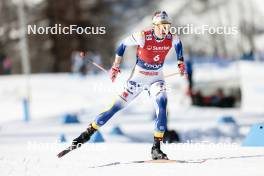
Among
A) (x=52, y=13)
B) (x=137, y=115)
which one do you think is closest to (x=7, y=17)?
(x=52, y=13)

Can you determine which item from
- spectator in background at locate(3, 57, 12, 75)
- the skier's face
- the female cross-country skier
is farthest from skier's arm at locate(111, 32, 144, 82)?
spectator in background at locate(3, 57, 12, 75)

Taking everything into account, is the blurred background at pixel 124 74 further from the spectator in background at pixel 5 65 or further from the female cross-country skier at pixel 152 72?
the female cross-country skier at pixel 152 72

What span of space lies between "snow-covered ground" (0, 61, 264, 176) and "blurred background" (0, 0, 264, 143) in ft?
0.16

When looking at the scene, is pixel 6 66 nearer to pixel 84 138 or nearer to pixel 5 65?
pixel 5 65

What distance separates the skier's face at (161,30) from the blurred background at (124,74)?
65.0 inches

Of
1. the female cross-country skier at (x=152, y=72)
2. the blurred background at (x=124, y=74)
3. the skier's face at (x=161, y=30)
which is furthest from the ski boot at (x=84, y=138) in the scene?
the skier's face at (x=161, y=30)

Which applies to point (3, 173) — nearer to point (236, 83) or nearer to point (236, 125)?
point (236, 125)

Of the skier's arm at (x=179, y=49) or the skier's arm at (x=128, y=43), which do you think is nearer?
the skier's arm at (x=128, y=43)

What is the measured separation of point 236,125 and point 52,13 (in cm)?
2662

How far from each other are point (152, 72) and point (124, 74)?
70.0ft

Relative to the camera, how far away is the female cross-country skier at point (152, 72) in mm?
8898

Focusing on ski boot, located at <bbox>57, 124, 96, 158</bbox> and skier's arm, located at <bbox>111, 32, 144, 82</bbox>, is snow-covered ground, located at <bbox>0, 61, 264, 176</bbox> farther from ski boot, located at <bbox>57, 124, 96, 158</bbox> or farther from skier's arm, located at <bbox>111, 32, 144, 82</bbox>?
skier's arm, located at <bbox>111, 32, 144, 82</bbox>

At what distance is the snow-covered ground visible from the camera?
8.49 m

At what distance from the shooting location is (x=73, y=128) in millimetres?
17000
